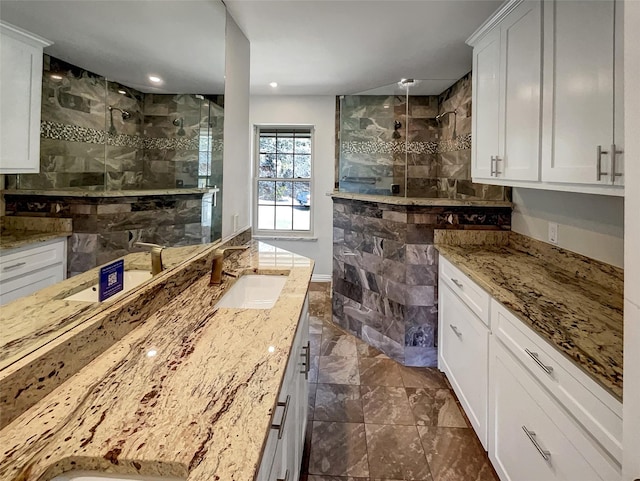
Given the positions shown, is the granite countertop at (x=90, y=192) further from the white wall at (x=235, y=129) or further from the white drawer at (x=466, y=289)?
the white drawer at (x=466, y=289)

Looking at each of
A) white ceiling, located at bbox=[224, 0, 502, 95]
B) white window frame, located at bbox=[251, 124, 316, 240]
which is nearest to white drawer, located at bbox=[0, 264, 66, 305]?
white ceiling, located at bbox=[224, 0, 502, 95]

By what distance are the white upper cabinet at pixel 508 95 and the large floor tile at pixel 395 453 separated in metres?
1.52

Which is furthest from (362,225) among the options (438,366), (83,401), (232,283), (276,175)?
(83,401)

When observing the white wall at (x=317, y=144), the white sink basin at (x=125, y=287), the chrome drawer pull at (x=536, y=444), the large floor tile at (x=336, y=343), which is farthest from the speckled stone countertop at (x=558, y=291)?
the white wall at (x=317, y=144)

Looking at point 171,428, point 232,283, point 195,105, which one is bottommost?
point 171,428

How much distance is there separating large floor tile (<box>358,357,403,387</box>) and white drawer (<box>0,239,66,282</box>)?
85.8 inches

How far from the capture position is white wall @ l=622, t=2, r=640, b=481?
2.24ft

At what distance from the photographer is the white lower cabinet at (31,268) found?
2.68ft

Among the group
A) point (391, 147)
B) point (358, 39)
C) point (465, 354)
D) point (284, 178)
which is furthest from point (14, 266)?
point (284, 178)

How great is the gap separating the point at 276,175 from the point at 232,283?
3.44 metres

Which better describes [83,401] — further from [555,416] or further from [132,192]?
[555,416]

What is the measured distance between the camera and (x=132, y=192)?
134 cm

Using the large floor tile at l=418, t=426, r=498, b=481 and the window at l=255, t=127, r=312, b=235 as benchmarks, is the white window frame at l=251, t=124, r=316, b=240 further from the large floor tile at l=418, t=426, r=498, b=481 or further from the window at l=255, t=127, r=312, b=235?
the large floor tile at l=418, t=426, r=498, b=481

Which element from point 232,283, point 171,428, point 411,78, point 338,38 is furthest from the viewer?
point 411,78
